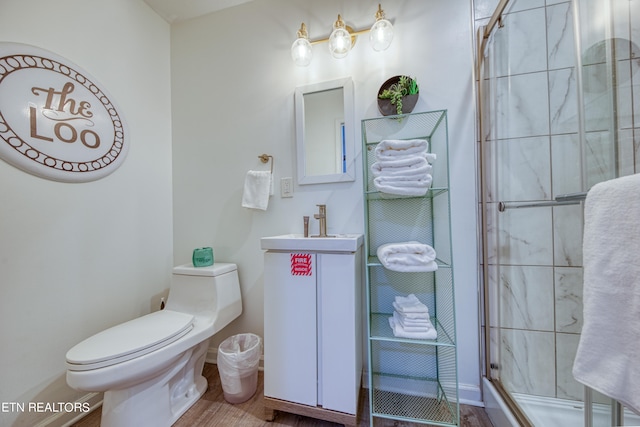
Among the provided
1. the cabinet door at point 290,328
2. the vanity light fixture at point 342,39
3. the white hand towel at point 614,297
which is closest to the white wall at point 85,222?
the cabinet door at point 290,328

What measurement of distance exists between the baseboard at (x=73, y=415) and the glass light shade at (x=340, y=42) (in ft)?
7.52

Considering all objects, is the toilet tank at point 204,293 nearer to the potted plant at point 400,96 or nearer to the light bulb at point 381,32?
the potted plant at point 400,96

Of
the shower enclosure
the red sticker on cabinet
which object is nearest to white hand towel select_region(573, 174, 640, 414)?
the shower enclosure

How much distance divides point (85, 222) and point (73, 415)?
953 mm

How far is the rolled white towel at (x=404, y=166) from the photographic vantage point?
1.01 m

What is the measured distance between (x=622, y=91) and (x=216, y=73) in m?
2.04

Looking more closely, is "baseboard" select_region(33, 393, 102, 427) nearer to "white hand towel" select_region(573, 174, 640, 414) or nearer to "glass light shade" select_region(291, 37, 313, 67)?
"white hand towel" select_region(573, 174, 640, 414)

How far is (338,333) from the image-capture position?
1002 mm

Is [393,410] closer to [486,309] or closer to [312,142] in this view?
[486,309]

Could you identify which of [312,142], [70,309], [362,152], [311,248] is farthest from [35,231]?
[362,152]

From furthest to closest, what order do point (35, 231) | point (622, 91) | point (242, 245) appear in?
point (242, 245) < point (35, 231) < point (622, 91)

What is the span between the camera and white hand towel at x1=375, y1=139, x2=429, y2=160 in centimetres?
103

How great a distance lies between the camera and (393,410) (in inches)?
43.6

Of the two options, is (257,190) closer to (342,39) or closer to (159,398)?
(342,39)
